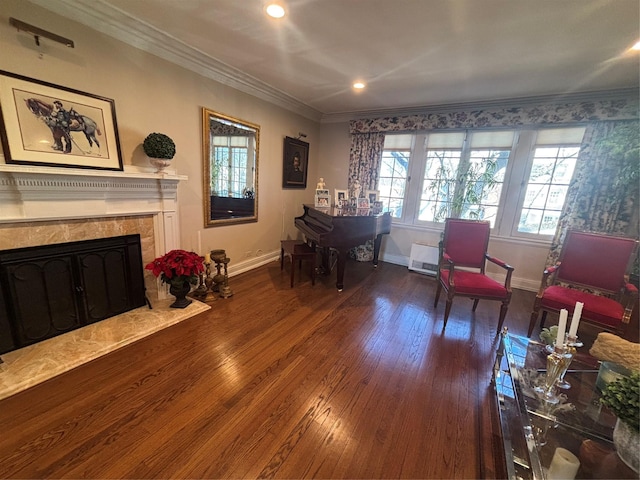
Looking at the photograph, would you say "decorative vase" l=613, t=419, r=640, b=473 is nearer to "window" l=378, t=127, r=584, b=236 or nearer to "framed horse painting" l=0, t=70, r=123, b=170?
"window" l=378, t=127, r=584, b=236

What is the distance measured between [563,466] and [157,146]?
320cm

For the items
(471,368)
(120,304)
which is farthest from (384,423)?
(120,304)

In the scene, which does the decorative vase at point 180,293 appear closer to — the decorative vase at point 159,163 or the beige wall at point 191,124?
the beige wall at point 191,124

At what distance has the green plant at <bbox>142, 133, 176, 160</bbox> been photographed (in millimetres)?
2262

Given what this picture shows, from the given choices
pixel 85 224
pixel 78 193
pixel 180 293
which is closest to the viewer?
pixel 78 193

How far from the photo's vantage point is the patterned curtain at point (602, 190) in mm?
2861

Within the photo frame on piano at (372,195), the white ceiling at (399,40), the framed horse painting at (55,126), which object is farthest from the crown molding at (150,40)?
the photo frame on piano at (372,195)

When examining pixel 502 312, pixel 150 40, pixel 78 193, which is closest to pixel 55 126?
pixel 78 193

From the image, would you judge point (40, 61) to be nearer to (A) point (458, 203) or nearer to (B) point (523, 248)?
(A) point (458, 203)

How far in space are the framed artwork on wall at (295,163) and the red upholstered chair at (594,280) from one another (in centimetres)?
350

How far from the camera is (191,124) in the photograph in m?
2.78

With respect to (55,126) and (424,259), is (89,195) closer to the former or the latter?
(55,126)

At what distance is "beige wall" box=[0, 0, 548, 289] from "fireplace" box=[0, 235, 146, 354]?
0.67 meters

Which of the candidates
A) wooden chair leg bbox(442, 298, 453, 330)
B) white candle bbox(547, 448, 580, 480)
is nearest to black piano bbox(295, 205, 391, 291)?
wooden chair leg bbox(442, 298, 453, 330)
